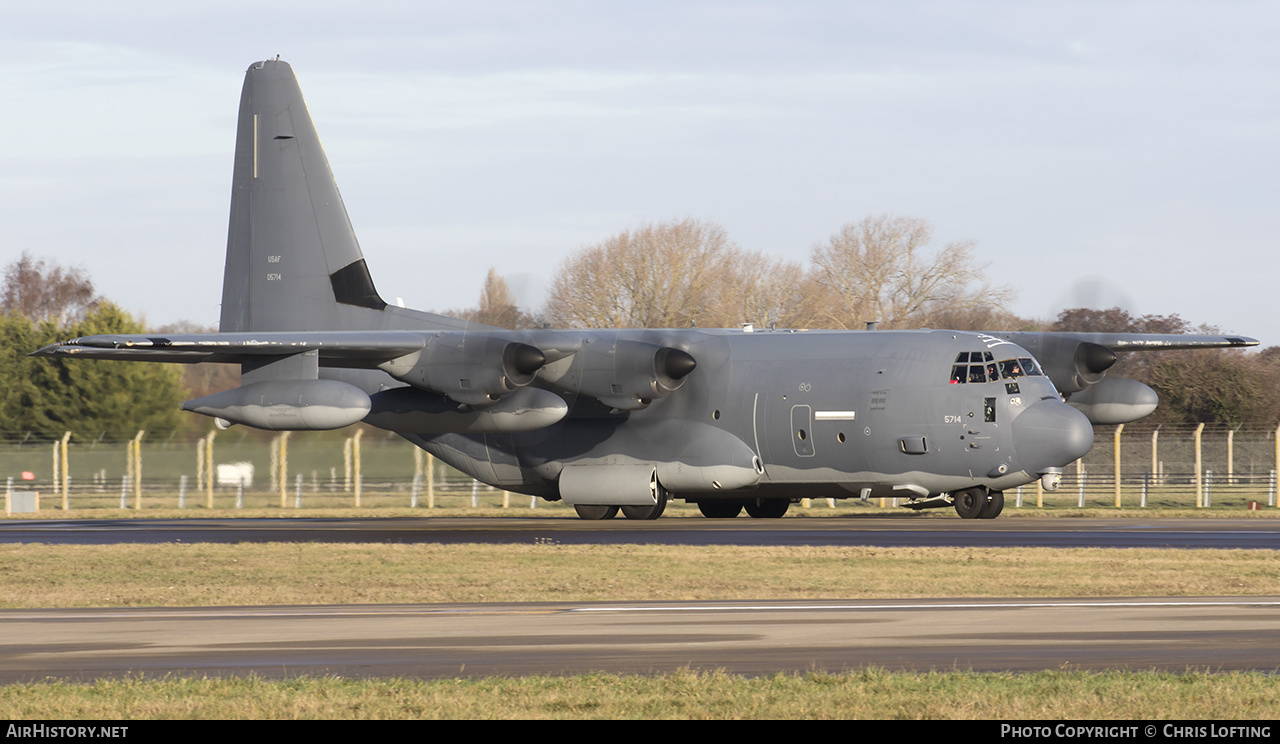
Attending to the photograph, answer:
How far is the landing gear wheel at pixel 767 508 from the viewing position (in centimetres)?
3375

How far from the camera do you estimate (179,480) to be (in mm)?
38031

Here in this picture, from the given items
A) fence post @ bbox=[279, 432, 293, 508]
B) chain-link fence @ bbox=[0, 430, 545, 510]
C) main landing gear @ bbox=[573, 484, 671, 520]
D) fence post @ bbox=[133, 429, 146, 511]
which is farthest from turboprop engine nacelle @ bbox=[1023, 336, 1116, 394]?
fence post @ bbox=[133, 429, 146, 511]

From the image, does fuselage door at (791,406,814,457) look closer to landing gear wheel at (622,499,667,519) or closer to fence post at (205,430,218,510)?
landing gear wheel at (622,499,667,519)

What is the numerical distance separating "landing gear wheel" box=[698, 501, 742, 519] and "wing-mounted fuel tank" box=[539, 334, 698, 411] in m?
4.76

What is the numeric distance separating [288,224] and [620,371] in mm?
10128

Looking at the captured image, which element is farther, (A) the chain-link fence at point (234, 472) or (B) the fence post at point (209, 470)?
(A) the chain-link fence at point (234, 472)

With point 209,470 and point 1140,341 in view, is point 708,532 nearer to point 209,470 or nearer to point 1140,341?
point 1140,341

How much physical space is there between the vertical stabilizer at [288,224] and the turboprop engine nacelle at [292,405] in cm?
586

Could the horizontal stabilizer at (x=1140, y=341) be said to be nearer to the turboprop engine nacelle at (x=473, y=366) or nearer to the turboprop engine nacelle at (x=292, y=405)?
the turboprop engine nacelle at (x=473, y=366)

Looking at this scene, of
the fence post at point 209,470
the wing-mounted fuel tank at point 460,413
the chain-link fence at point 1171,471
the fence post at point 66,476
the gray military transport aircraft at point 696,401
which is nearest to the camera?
the gray military transport aircraft at point 696,401

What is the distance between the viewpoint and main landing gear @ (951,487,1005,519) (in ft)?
97.1

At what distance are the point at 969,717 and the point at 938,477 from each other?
2065cm

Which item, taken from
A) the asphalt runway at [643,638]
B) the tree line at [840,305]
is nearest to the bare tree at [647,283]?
the tree line at [840,305]

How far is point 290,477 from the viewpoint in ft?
123
